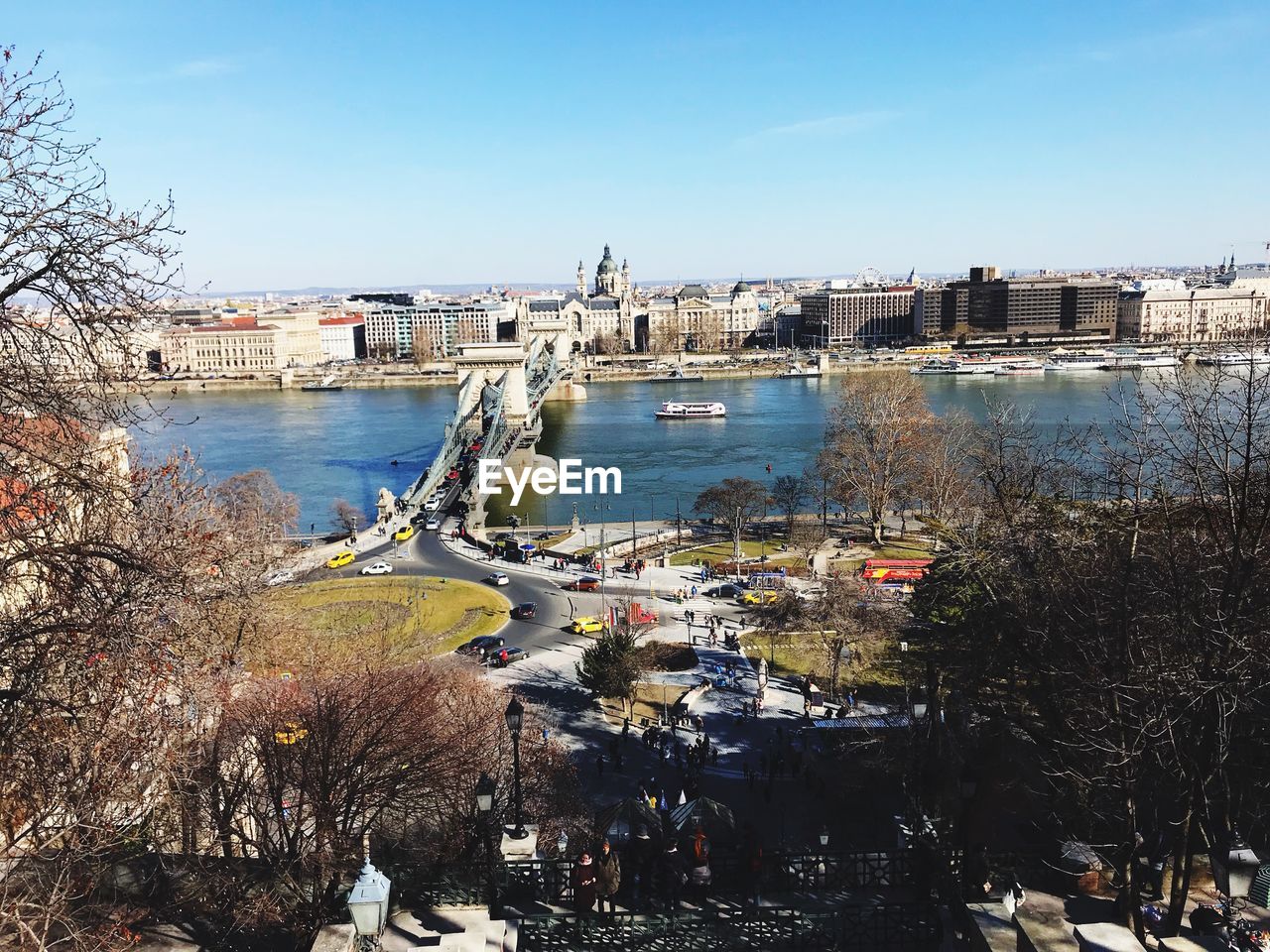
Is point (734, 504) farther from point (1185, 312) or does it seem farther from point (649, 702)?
point (1185, 312)

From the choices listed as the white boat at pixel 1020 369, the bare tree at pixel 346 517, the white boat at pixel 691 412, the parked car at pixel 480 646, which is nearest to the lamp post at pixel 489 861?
the parked car at pixel 480 646

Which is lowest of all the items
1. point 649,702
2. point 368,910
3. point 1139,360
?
point 649,702

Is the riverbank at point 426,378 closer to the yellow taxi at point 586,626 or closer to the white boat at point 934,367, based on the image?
the white boat at point 934,367

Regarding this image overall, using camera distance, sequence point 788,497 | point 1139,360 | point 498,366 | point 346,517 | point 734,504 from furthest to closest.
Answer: point 1139,360, point 498,366, point 346,517, point 788,497, point 734,504

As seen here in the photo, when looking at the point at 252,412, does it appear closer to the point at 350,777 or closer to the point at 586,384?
the point at 586,384

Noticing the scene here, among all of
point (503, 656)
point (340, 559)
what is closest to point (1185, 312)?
point (340, 559)
